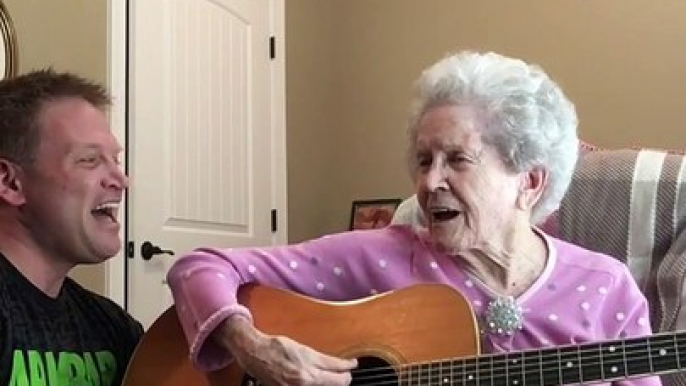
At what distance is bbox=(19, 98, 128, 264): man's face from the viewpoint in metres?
1.63

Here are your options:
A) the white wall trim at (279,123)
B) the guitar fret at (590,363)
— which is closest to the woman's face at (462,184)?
the guitar fret at (590,363)

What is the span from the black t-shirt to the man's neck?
21mm

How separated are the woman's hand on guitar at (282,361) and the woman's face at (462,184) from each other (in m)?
0.27

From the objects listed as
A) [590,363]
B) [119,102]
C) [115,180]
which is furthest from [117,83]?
[590,363]

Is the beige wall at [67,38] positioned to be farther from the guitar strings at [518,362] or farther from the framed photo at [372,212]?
the guitar strings at [518,362]

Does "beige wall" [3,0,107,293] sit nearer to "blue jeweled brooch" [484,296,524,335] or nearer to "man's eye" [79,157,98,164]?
"man's eye" [79,157,98,164]

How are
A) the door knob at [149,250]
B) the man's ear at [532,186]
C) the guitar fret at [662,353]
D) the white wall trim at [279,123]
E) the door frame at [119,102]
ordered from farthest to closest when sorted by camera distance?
1. the white wall trim at [279,123]
2. the door knob at [149,250]
3. the door frame at [119,102]
4. the man's ear at [532,186]
5. the guitar fret at [662,353]

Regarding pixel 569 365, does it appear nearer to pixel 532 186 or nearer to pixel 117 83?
pixel 532 186

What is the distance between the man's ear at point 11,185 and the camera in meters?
1.63

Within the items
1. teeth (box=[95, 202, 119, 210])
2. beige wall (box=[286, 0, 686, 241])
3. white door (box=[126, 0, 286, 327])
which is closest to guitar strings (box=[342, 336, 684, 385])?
teeth (box=[95, 202, 119, 210])

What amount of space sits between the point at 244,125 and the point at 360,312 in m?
2.53

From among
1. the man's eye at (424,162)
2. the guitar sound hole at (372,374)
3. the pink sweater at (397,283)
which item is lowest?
the guitar sound hole at (372,374)

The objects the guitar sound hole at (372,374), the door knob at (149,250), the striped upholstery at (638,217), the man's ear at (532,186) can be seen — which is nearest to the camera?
the guitar sound hole at (372,374)

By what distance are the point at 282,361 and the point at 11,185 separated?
1.93 feet
